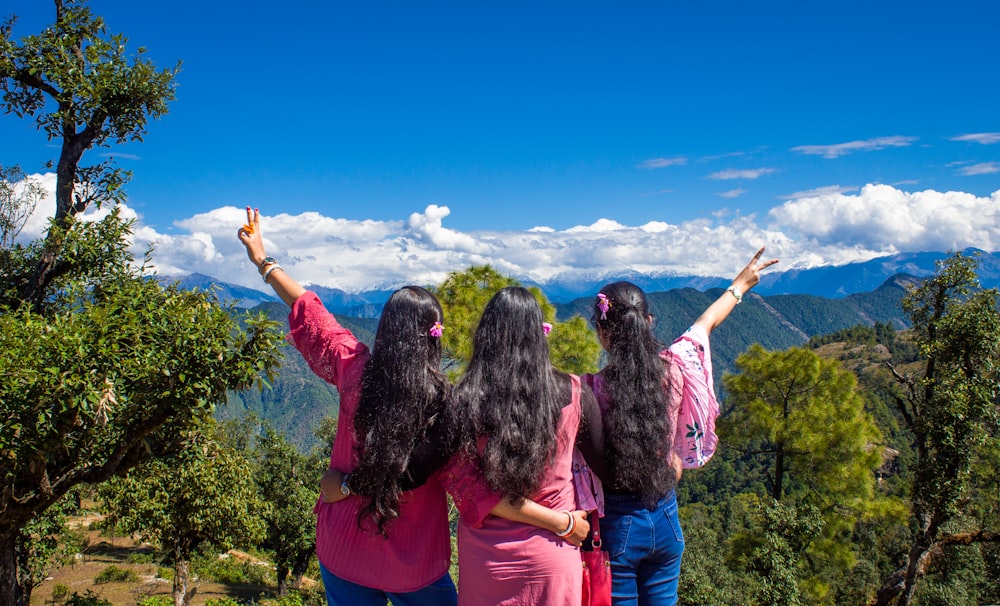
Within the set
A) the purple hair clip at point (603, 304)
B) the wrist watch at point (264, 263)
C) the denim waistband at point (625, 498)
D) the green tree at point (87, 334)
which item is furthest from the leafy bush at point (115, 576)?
the purple hair clip at point (603, 304)

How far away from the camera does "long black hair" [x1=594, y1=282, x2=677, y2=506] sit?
3.23 m

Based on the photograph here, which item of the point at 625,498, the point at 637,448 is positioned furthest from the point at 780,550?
the point at 637,448

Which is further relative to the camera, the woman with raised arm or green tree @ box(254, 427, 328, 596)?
green tree @ box(254, 427, 328, 596)

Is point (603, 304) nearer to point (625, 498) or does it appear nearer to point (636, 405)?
point (636, 405)

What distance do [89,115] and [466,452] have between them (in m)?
7.38

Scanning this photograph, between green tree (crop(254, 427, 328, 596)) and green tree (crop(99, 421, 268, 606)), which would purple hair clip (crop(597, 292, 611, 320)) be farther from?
green tree (crop(254, 427, 328, 596))

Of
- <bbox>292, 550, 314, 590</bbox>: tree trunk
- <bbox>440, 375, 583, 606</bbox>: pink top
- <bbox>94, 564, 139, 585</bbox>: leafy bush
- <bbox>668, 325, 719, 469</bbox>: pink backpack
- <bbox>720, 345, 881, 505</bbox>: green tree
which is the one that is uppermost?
<bbox>668, 325, 719, 469</bbox>: pink backpack

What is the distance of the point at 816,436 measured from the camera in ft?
52.0

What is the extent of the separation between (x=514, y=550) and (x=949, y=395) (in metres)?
12.6

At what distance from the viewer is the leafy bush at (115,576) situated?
23125 millimetres

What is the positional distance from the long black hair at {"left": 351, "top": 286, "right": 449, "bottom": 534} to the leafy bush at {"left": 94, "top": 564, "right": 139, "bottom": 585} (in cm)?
2666

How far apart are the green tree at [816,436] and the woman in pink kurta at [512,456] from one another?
1420cm

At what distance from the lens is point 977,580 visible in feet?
84.5

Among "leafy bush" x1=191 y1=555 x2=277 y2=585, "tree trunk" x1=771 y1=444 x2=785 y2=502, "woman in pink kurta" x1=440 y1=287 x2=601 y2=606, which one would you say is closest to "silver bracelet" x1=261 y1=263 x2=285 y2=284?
"woman in pink kurta" x1=440 y1=287 x2=601 y2=606
